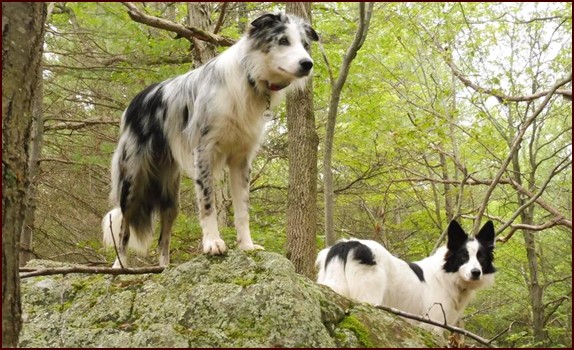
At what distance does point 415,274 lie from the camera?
23.1 feet

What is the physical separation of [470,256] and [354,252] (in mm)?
1565

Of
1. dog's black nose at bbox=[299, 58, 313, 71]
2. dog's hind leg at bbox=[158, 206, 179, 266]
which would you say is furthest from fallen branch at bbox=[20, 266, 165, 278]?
dog's black nose at bbox=[299, 58, 313, 71]

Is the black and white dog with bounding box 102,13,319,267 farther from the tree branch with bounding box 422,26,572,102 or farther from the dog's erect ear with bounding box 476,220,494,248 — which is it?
the tree branch with bounding box 422,26,572,102

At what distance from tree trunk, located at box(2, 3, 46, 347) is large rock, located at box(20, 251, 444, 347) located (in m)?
1.00

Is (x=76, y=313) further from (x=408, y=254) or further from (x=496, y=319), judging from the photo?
(x=496, y=319)

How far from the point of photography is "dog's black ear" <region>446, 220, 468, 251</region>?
268 inches

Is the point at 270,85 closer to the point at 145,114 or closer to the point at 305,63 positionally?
the point at 305,63

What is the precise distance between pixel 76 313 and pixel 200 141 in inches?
63.7

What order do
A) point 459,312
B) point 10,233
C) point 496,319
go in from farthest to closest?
1. point 496,319
2. point 459,312
3. point 10,233

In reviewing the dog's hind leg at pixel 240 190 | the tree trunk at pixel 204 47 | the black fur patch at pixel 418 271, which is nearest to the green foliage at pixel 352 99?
the tree trunk at pixel 204 47

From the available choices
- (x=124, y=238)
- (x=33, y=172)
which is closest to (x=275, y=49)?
(x=124, y=238)

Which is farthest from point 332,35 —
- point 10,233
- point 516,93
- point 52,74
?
point 10,233

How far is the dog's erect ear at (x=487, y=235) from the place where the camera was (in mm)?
6793

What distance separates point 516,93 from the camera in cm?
1048
